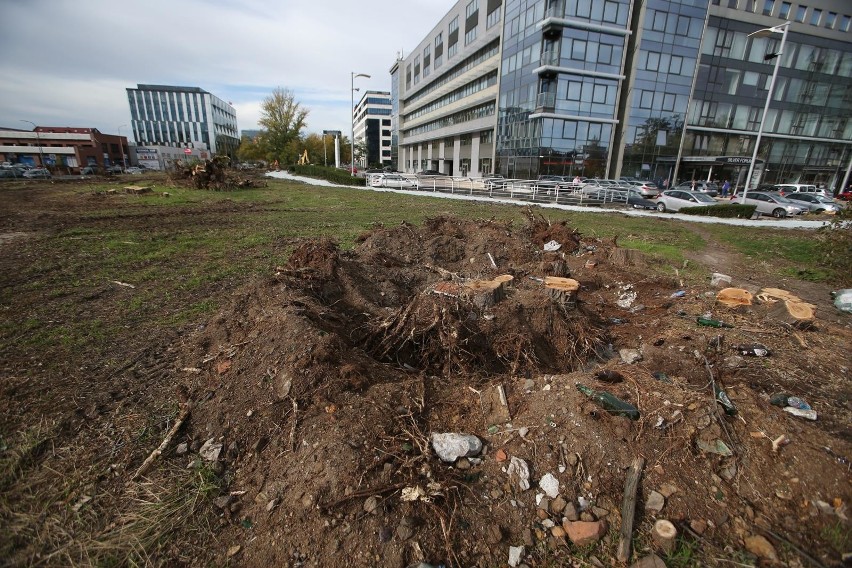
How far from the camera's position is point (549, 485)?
2.76 m

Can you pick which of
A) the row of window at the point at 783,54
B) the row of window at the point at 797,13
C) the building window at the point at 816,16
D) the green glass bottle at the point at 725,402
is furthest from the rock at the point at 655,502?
the building window at the point at 816,16

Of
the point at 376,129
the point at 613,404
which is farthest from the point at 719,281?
the point at 376,129

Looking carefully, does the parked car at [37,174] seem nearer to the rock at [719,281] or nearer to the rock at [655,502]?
the rock at [719,281]

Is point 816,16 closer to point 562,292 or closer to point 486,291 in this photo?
point 562,292

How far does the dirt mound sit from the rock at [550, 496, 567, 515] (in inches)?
0.4

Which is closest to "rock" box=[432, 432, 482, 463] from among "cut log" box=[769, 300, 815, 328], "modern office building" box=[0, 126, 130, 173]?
→ "cut log" box=[769, 300, 815, 328]

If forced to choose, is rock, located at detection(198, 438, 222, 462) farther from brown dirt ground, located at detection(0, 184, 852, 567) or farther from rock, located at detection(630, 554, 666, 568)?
rock, located at detection(630, 554, 666, 568)

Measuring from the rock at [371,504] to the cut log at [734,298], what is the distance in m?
6.31

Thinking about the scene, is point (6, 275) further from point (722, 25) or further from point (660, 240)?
point (722, 25)

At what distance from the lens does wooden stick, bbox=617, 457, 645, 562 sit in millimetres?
2420

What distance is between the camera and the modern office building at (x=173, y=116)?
112 meters

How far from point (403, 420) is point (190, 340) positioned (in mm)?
A: 3166

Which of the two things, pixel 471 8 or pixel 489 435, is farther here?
pixel 471 8

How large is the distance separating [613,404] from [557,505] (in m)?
0.98
